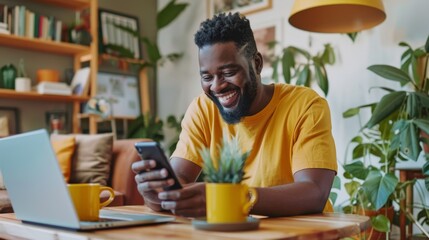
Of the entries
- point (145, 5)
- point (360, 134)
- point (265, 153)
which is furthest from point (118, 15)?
point (265, 153)

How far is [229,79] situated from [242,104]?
0.11 meters

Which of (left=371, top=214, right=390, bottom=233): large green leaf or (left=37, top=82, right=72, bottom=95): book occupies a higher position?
(left=37, top=82, right=72, bottom=95): book

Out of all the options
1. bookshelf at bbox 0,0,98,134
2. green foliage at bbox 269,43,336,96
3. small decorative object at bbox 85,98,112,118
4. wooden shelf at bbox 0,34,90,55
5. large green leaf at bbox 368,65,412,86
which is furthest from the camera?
small decorative object at bbox 85,98,112,118

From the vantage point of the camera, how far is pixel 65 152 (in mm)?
3227

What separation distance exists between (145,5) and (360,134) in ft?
8.40

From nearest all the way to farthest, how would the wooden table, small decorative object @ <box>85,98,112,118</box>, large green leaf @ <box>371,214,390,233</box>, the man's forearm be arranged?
the wooden table < the man's forearm < large green leaf @ <box>371,214,390,233</box> < small decorative object @ <box>85,98,112,118</box>

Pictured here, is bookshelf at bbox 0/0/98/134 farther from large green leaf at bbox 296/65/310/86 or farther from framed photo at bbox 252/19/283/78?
large green leaf at bbox 296/65/310/86

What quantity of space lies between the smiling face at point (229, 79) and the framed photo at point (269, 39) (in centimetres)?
228

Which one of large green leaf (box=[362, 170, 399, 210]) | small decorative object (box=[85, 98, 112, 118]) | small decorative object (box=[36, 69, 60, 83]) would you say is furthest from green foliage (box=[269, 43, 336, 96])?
small decorative object (box=[36, 69, 60, 83])

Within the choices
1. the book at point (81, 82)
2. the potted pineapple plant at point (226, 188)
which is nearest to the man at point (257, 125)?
the potted pineapple plant at point (226, 188)

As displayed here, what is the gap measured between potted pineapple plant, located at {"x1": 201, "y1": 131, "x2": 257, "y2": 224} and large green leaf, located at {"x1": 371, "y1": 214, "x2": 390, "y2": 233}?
1.76m

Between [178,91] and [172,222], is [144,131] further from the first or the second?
[172,222]

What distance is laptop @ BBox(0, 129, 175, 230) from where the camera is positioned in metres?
0.89

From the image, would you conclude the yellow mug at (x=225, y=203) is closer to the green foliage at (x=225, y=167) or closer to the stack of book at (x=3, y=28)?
the green foliage at (x=225, y=167)
